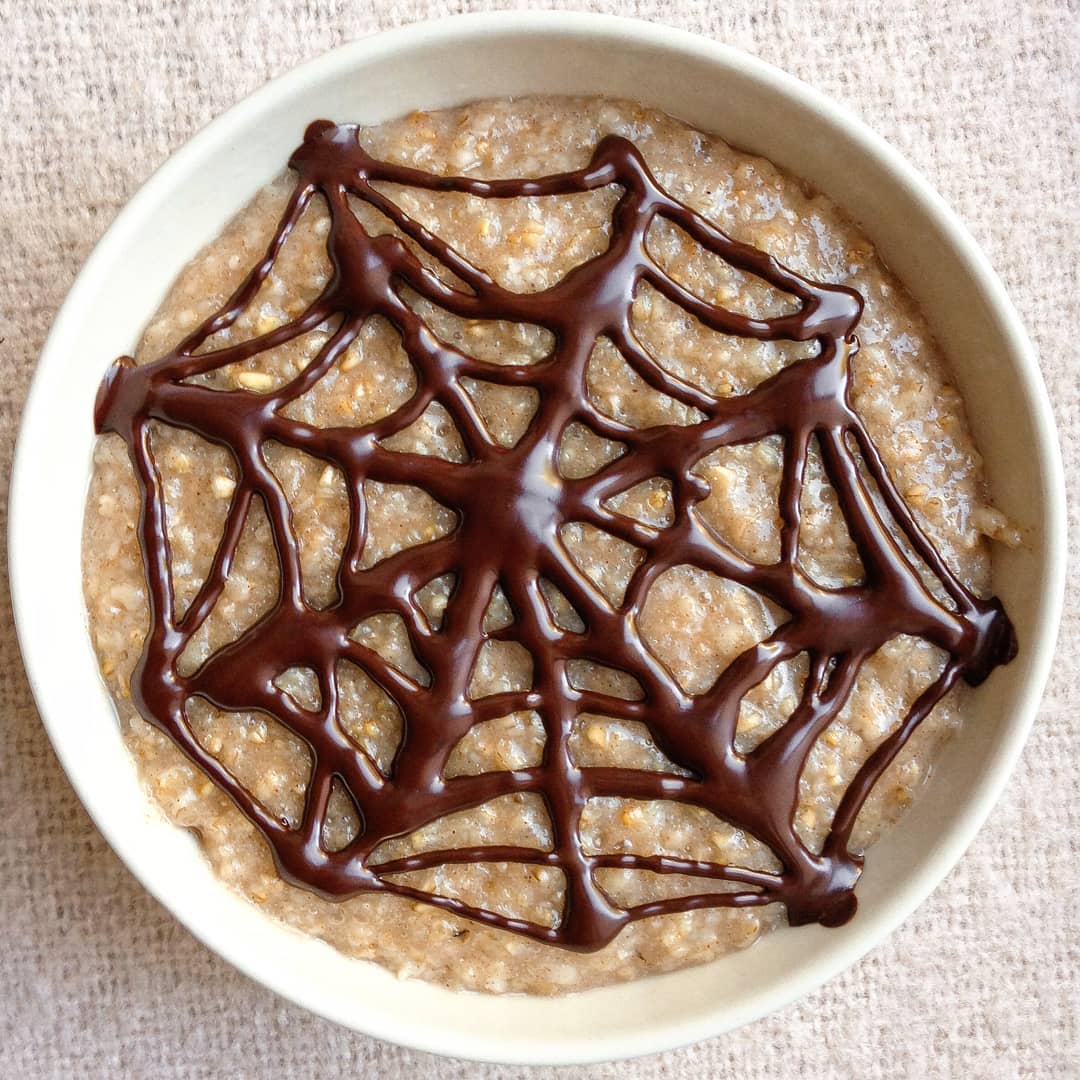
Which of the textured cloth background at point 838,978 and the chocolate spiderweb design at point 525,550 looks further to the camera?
the textured cloth background at point 838,978

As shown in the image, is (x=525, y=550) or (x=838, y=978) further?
(x=838, y=978)

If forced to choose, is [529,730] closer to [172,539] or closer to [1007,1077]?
[172,539]

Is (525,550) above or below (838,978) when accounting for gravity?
above

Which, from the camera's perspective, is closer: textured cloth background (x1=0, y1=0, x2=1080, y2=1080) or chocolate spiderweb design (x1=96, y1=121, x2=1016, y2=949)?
chocolate spiderweb design (x1=96, y1=121, x2=1016, y2=949)
